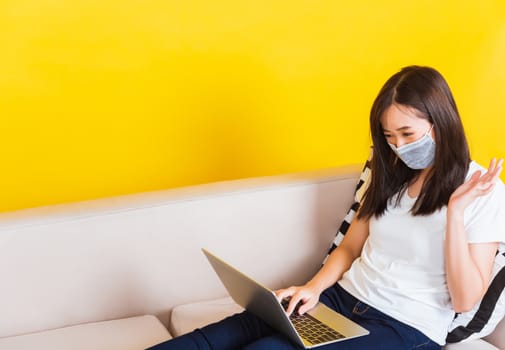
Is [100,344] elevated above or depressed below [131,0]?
below

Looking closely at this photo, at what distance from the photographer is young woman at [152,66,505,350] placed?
5.77ft

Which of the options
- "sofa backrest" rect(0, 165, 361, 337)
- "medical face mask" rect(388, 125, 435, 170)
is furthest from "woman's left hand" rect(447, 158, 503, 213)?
"sofa backrest" rect(0, 165, 361, 337)

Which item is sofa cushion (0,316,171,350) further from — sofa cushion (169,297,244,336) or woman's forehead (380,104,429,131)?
woman's forehead (380,104,429,131)

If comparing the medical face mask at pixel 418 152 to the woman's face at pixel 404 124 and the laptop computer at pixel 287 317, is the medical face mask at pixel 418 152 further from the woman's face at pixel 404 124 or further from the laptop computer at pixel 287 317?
the laptop computer at pixel 287 317

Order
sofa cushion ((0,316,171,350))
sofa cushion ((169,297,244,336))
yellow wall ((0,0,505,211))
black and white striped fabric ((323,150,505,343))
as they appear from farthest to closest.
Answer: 1. yellow wall ((0,0,505,211))
2. sofa cushion ((169,297,244,336))
3. sofa cushion ((0,316,171,350))
4. black and white striped fabric ((323,150,505,343))

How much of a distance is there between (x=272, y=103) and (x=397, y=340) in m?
1.34

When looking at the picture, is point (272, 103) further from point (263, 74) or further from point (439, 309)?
point (439, 309)

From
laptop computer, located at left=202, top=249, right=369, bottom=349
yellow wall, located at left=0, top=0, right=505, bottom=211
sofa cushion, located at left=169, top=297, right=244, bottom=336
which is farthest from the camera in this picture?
yellow wall, located at left=0, top=0, right=505, bottom=211

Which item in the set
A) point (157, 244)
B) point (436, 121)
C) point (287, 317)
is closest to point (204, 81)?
point (157, 244)

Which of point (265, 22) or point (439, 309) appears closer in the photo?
point (439, 309)

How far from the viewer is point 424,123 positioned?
71.3 inches

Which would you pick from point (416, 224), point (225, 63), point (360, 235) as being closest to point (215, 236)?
point (360, 235)

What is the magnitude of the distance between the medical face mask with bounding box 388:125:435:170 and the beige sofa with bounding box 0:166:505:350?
44 centimetres

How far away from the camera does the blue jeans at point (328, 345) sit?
177cm
